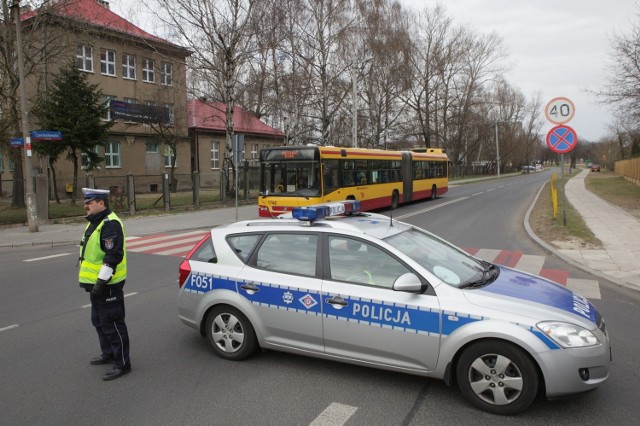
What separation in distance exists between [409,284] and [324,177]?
12687 mm

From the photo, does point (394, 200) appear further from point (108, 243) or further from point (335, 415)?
point (335, 415)

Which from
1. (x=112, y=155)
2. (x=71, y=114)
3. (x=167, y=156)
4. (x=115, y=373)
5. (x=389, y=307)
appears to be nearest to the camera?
(x=389, y=307)

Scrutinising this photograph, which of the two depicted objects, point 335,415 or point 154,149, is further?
point 154,149

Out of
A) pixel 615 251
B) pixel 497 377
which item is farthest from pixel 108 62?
pixel 497 377

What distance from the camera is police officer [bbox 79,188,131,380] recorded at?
425cm

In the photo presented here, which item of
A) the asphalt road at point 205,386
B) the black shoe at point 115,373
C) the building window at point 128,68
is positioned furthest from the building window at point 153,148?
the black shoe at point 115,373

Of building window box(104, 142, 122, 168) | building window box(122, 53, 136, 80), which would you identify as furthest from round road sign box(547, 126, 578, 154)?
building window box(122, 53, 136, 80)

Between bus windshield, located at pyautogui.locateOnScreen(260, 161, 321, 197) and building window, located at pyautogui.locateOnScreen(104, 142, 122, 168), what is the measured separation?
23.2 m

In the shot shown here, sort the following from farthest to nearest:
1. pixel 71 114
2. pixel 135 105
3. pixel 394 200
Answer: pixel 135 105, pixel 71 114, pixel 394 200

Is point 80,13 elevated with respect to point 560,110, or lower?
elevated

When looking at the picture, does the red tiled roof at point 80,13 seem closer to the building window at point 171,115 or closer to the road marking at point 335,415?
the building window at point 171,115

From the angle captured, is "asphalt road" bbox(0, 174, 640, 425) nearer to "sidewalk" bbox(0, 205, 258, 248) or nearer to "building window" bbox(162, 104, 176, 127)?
"sidewalk" bbox(0, 205, 258, 248)

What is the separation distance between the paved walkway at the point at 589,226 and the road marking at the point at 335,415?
611 cm

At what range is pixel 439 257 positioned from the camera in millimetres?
4539
